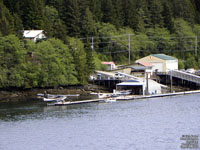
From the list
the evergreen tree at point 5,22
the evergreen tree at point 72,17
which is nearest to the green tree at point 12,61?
the evergreen tree at point 5,22

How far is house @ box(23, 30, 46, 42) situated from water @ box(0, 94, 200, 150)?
65.3 ft

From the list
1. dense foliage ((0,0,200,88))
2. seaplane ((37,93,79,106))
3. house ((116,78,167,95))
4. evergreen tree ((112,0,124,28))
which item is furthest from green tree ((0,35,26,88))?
evergreen tree ((112,0,124,28))

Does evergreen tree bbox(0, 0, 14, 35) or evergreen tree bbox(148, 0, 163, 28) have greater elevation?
evergreen tree bbox(148, 0, 163, 28)

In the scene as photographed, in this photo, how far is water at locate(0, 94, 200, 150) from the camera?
36594 mm

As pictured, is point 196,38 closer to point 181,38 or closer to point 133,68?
point 181,38

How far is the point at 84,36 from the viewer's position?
87.2 metres

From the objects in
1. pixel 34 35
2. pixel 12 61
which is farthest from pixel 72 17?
pixel 12 61

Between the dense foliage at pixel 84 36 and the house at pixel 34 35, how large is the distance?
1256 millimetres

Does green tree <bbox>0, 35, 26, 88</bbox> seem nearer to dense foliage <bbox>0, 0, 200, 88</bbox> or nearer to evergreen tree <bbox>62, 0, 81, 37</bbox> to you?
dense foliage <bbox>0, 0, 200, 88</bbox>

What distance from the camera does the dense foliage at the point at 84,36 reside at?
215 ft

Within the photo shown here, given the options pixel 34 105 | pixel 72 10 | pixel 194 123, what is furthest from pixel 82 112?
pixel 72 10

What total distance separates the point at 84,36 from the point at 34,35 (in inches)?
524

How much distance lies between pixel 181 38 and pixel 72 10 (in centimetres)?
2320

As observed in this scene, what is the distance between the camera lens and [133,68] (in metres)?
76.2
